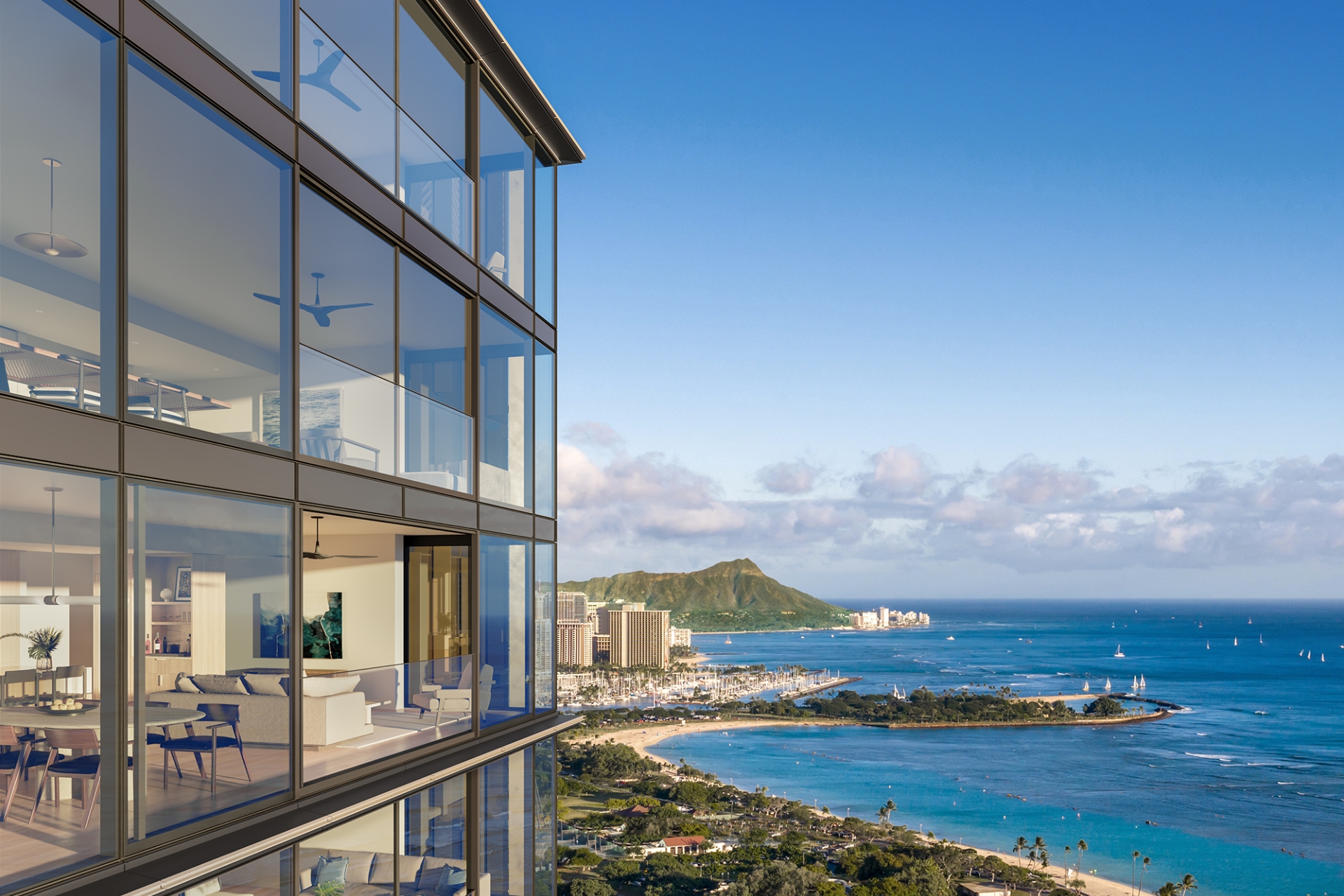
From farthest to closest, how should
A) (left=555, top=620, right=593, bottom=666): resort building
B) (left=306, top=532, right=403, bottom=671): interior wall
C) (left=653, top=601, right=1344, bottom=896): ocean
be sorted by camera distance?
(left=555, top=620, right=593, bottom=666): resort building < (left=653, top=601, right=1344, bottom=896): ocean < (left=306, top=532, right=403, bottom=671): interior wall

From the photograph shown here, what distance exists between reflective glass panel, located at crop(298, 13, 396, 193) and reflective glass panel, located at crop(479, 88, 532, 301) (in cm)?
185

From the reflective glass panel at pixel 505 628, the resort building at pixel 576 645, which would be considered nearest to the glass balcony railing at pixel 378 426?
the reflective glass panel at pixel 505 628

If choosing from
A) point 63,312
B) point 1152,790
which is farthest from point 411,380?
point 1152,790

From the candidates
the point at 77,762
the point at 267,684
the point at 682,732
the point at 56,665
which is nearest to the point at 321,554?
the point at 267,684

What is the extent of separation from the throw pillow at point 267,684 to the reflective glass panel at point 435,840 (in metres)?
2.12

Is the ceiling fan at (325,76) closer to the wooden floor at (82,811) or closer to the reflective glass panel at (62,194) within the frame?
the reflective glass panel at (62,194)

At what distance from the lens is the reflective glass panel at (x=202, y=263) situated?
4898 millimetres

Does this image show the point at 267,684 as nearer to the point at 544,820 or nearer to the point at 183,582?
the point at 183,582

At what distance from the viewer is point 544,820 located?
1034 centimetres

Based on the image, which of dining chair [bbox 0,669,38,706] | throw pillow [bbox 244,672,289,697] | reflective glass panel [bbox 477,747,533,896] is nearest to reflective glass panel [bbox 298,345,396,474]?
throw pillow [bbox 244,672,289,697]

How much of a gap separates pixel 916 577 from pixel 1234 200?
115m

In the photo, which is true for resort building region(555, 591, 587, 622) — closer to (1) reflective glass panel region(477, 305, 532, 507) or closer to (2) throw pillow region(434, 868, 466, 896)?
(1) reflective glass panel region(477, 305, 532, 507)

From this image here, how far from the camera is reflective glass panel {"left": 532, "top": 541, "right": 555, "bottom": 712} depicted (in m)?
10.3

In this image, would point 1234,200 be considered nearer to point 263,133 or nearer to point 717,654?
point 263,133
